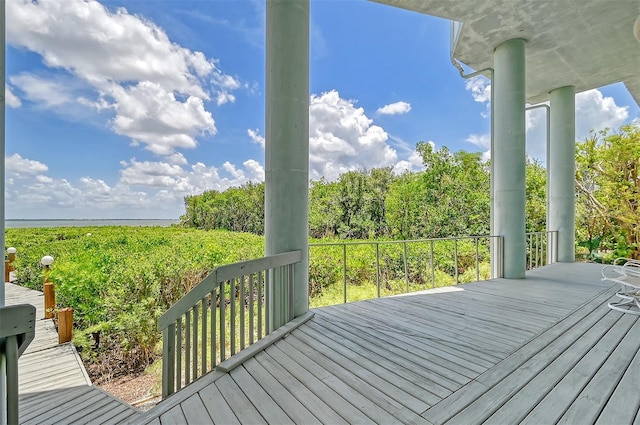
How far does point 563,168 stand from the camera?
6648 millimetres

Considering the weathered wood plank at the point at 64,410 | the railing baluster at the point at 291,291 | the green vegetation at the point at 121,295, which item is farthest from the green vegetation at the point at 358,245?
the weathered wood plank at the point at 64,410

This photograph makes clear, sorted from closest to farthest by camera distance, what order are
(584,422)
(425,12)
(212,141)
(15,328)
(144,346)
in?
(15,328) → (584,422) → (425,12) → (144,346) → (212,141)

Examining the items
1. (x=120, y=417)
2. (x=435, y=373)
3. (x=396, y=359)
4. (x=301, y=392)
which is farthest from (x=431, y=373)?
(x=120, y=417)

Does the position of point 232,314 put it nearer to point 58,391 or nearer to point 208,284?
point 208,284

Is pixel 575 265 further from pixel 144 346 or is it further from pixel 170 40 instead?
pixel 170 40

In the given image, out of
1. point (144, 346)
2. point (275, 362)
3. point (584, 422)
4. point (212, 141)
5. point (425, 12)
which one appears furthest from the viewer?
point (212, 141)

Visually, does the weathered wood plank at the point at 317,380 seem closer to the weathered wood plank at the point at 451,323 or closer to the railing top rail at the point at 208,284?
the railing top rail at the point at 208,284

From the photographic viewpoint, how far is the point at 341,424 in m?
1.50

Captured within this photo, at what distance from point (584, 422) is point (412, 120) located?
18466mm

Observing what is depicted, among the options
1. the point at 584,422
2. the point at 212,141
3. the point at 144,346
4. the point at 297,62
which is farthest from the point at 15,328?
the point at 212,141

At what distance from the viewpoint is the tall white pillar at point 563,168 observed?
6.65 meters

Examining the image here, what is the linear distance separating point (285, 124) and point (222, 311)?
6.40 feet

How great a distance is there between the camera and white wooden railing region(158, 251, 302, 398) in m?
2.21

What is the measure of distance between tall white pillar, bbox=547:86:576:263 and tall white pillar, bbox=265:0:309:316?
22.1 feet
